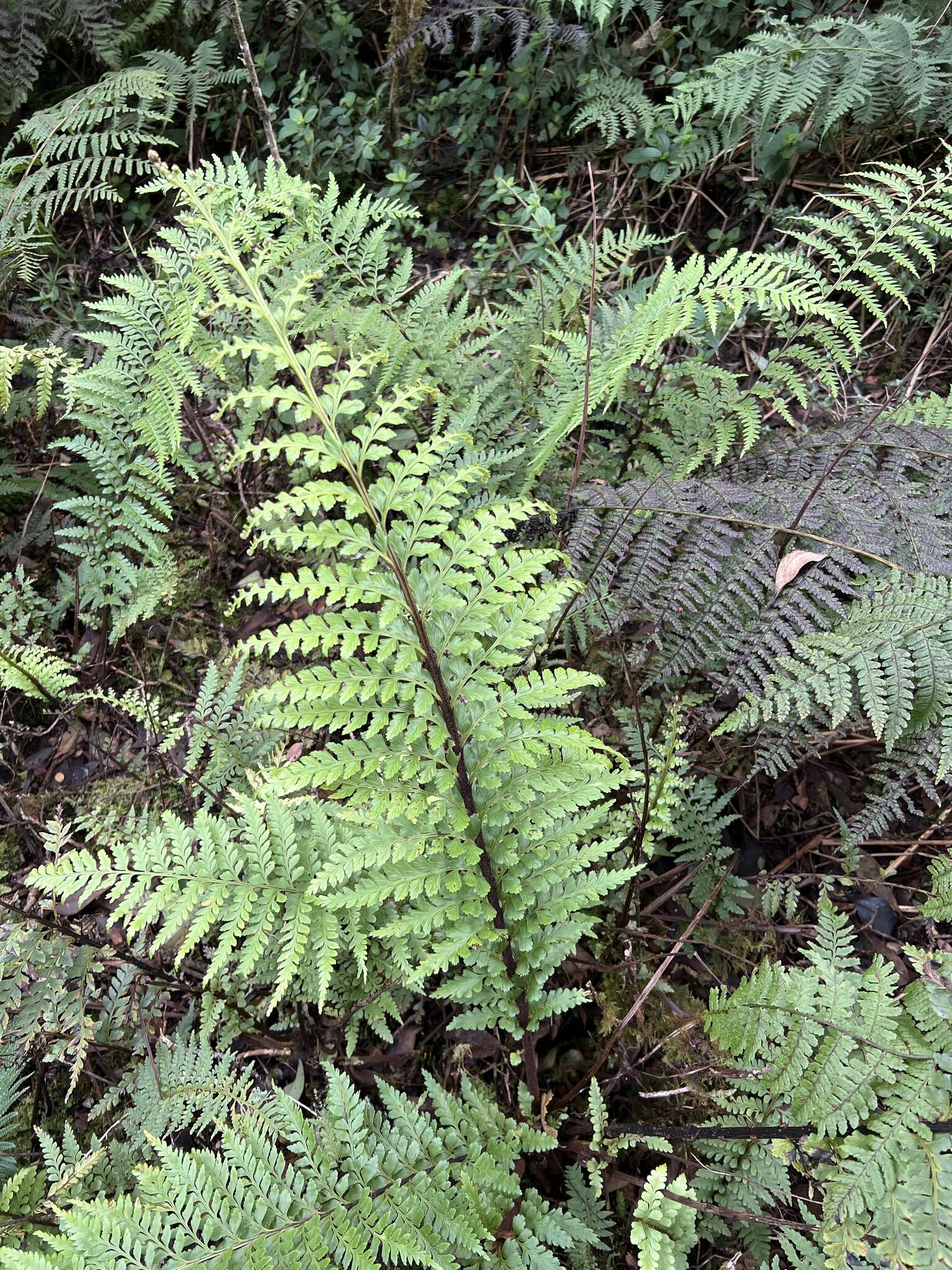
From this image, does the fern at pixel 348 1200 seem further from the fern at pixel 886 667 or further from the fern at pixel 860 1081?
the fern at pixel 886 667

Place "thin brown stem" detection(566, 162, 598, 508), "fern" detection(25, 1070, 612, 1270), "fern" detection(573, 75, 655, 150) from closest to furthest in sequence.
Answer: "fern" detection(25, 1070, 612, 1270), "thin brown stem" detection(566, 162, 598, 508), "fern" detection(573, 75, 655, 150)

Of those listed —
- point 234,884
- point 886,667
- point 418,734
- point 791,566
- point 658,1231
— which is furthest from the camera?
point 791,566

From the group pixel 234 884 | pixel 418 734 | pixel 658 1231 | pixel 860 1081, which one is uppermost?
pixel 418 734

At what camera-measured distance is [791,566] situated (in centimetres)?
242

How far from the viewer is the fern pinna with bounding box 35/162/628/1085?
138cm

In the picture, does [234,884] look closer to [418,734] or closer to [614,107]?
[418,734]

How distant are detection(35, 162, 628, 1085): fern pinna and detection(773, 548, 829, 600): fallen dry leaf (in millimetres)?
973

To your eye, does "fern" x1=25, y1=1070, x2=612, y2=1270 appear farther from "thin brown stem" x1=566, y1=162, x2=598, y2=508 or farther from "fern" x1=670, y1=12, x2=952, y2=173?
"fern" x1=670, y1=12, x2=952, y2=173

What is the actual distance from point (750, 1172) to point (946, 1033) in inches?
27.6

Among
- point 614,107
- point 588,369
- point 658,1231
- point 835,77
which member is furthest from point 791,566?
point 614,107

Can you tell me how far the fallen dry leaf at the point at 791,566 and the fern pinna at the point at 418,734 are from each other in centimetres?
97

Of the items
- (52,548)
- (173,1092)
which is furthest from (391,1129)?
(52,548)

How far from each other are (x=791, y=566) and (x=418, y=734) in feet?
4.72

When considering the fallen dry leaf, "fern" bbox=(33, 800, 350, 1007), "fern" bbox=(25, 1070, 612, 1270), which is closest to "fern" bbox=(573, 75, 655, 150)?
the fallen dry leaf
